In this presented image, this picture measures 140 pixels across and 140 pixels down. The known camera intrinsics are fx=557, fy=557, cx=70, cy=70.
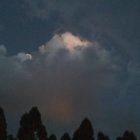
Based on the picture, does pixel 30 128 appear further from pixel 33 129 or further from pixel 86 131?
pixel 86 131

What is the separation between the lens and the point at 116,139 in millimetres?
154000

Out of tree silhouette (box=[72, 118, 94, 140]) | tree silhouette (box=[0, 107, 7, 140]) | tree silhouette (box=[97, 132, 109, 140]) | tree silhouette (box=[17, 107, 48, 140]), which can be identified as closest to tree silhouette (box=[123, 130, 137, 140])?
tree silhouette (box=[97, 132, 109, 140])

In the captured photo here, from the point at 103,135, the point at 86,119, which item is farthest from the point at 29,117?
the point at 103,135

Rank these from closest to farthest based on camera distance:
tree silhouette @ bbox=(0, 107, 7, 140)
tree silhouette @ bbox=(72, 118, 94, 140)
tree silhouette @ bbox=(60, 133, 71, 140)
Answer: tree silhouette @ bbox=(0, 107, 7, 140), tree silhouette @ bbox=(72, 118, 94, 140), tree silhouette @ bbox=(60, 133, 71, 140)

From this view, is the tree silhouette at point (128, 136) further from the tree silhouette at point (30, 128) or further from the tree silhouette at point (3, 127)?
the tree silhouette at point (3, 127)

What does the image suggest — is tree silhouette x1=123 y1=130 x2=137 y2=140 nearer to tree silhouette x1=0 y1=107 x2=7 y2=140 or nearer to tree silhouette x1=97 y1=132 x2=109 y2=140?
tree silhouette x1=97 y1=132 x2=109 y2=140

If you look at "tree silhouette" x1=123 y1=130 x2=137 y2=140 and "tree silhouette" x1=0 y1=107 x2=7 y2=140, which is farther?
"tree silhouette" x1=123 y1=130 x2=137 y2=140

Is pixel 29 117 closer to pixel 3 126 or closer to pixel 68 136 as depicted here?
pixel 3 126

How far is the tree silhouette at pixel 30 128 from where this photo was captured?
129375 mm

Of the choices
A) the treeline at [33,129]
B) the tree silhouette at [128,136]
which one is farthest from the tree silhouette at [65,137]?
the tree silhouette at [128,136]

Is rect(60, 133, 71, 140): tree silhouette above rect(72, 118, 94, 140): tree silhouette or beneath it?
above

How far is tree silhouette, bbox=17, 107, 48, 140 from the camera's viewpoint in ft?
424

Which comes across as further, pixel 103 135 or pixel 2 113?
pixel 103 135

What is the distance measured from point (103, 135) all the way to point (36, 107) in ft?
96.3
